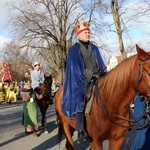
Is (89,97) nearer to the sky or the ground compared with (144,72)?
nearer to the ground

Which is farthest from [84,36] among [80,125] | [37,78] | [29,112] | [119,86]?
[29,112]

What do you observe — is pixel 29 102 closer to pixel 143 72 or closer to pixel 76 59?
pixel 76 59

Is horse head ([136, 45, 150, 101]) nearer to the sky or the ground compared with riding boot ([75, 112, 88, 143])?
nearer to the sky

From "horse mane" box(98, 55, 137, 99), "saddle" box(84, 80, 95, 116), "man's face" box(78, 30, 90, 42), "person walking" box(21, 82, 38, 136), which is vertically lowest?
"person walking" box(21, 82, 38, 136)

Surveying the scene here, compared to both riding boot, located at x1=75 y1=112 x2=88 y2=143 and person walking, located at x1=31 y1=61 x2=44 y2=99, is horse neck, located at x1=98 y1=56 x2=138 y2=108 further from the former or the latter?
person walking, located at x1=31 y1=61 x2=44 y2=99

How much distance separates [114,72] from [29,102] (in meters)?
6.28

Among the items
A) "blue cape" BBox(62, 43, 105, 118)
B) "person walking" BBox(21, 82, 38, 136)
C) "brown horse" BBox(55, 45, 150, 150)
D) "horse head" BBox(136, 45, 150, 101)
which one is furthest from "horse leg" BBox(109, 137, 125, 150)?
"person walking" BBox(21, 82, 38, 136)

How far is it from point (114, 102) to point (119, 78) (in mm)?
368

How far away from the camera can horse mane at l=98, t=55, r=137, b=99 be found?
12.2 ft

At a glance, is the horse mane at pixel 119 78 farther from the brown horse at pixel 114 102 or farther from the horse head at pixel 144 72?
the horse head at pixel 144 72

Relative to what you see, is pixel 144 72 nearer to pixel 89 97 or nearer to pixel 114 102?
pixel 114 102

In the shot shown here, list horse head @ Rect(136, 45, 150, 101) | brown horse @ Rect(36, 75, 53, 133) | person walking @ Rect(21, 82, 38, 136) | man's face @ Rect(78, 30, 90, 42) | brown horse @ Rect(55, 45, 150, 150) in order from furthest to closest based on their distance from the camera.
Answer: brown horse @ Rect(36, 75, 53, 133) → person walking @ Rect(21, 82, 38, 136) → man's face @ Rect(78, 30, 90, 42) → brown horse @ Rect(55, 45, 150, 150) → horse head @ Rect(136, 45, 150, 101)

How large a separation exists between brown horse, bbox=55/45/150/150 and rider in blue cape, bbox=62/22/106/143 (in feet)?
0.53

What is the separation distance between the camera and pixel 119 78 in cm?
388
